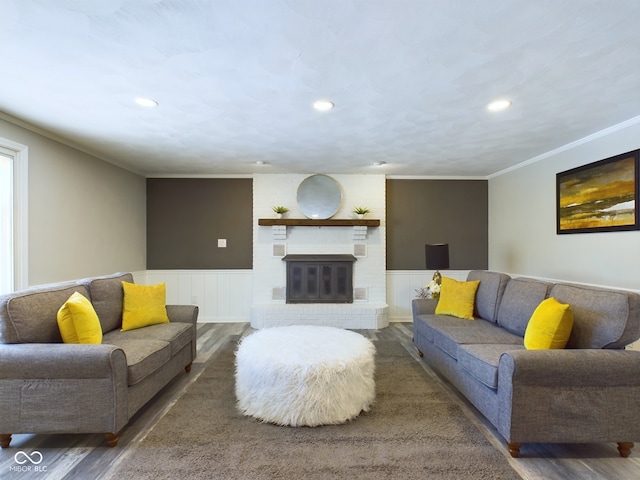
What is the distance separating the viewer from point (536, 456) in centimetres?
184

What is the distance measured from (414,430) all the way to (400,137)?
2.61m

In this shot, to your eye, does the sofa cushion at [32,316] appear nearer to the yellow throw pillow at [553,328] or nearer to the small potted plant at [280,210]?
the small potted plant at [280,210]

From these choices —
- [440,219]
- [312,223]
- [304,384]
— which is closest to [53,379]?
[304,384]

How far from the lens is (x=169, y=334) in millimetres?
2648

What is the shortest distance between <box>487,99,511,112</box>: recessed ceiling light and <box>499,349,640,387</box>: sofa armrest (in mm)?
1828

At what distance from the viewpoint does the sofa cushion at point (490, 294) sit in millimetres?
3033

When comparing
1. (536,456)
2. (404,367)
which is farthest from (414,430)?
(404,367)

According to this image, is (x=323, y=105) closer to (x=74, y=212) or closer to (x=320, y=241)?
(x=320, y=241)

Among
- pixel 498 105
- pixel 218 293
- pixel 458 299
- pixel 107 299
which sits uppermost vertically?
pixel 498 105

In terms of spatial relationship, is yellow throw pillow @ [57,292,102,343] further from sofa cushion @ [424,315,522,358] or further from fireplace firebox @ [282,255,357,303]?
fireplace firebox @ [282,255,357,303]

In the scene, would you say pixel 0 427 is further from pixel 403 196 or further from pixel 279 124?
pixel 403 196

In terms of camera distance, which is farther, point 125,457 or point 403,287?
point 403,287

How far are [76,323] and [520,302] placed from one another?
343cm

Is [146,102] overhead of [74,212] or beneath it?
overhead
